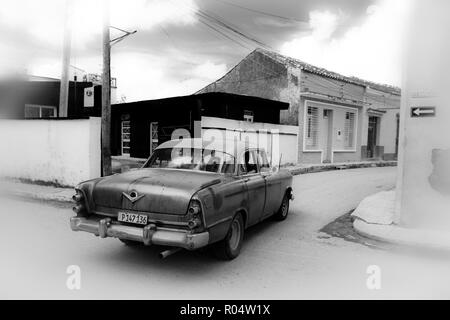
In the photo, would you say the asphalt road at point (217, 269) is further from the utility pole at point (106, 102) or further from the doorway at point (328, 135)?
the doorway at point (328, 135)

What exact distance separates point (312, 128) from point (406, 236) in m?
14.0

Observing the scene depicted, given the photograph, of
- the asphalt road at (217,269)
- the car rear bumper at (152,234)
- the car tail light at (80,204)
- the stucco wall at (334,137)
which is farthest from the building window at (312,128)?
the car rear bumper at (152,234)

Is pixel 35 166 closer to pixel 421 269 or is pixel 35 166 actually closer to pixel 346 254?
pixel 346 254

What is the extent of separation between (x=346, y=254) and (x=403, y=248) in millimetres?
1034

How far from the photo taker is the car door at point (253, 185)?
5266 millimetres

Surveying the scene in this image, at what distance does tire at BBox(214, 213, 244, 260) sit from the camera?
4.61 metres

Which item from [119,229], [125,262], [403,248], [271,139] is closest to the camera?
[119,229]

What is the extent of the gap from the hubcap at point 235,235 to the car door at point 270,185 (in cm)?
108

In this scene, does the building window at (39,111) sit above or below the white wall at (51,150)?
above

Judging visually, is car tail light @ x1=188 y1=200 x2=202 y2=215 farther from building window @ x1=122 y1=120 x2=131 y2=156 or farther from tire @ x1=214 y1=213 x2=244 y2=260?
building window @ x1=122 y1=120 x2=131 y2=156
